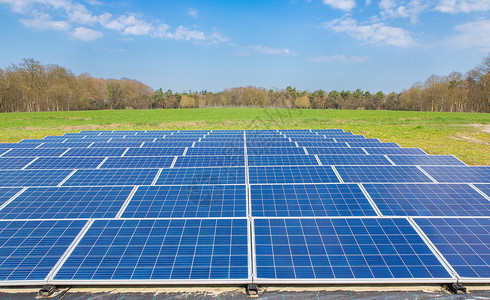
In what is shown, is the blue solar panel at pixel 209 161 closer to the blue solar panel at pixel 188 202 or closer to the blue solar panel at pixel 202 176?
the blue solar panel at pixel 202 176

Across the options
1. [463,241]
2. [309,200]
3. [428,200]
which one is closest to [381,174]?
[428,200]

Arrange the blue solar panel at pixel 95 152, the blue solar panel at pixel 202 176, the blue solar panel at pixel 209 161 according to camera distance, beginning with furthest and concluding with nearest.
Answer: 1. the blue solar panel at pixel 95 152
2. the blue solar panel at pixel 209 161
3. the blue solar panel at pixel 202 176

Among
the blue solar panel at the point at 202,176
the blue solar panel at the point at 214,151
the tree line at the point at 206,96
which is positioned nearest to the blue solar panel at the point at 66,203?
the blue solar panel at the point at 202,176

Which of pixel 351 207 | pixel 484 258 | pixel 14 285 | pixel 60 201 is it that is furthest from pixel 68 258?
pixel 484 258

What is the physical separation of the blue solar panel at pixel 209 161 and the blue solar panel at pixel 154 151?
229 cm

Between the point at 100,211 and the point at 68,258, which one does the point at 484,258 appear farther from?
the point at 100,211

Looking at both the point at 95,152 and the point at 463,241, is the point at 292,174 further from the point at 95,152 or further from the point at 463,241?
the point at 95,152

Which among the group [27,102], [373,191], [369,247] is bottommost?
[369,247]

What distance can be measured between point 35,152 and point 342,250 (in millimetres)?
18749

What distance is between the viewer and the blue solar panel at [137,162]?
12.9 metres

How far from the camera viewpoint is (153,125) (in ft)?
145

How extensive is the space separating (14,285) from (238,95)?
149893 millimetres

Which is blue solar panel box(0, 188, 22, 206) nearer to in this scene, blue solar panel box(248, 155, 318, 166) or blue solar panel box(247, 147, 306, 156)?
blue solar panel box(248, 155, 318, 166)

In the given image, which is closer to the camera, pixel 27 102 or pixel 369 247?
pixel 369 247
